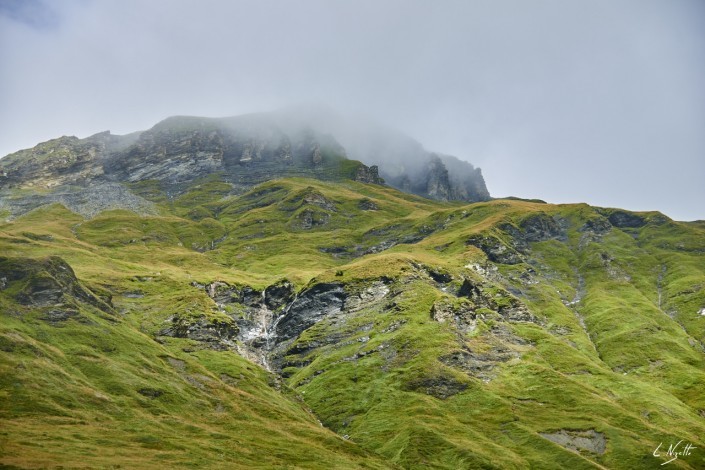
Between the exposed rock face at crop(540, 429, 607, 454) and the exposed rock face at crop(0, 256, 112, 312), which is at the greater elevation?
the exposed rock face at crop(0, 256, 112, 312)

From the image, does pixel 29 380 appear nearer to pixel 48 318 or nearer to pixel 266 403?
pixel 48 318

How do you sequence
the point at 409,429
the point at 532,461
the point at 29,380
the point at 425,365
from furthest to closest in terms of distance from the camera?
the point at 425,365
the point at 409,429
the point at 532,461
the point at 29,380

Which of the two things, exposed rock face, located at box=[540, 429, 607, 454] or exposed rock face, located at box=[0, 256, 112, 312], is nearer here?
exposed rock face, located at box=[540, 429, 607, 454]

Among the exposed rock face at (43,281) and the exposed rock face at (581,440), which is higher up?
the exposed rock face at (43,281)

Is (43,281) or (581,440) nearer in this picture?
(581,440)

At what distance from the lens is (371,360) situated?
195 meters

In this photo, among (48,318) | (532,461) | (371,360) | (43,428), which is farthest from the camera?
(371,360)

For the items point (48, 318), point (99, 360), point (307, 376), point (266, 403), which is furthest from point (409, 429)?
point (48, 318)

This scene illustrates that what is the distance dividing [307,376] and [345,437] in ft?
139

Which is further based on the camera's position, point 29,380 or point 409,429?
point 409,429

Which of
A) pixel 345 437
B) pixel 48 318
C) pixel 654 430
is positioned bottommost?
pixel 345 437

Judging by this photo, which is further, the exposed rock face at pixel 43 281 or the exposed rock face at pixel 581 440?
the exposed rock face at pixel 43 281

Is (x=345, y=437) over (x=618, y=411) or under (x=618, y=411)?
under

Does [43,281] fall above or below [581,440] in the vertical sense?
above
